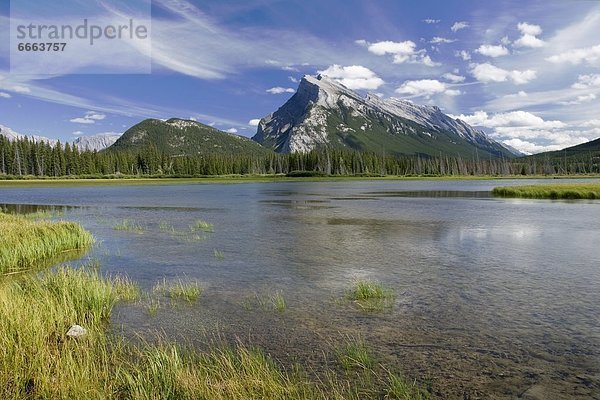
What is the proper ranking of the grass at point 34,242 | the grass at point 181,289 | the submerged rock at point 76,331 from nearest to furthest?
the submerged rock at point 76,331, the grass at point 181,289, the grass at point 34,242

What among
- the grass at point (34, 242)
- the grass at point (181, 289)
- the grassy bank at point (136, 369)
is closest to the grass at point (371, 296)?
the grassy bank at point (136, 369)

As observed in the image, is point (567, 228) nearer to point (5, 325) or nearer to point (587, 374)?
point (587, 374)

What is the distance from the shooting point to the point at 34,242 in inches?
1020

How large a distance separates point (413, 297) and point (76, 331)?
12632 mm

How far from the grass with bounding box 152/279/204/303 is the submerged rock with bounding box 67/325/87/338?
16.4 feet

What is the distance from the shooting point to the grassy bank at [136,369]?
8.62 meters

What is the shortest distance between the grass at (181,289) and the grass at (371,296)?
6584 mm

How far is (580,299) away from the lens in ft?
54.8

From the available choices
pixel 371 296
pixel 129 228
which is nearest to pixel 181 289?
pixel 371 296

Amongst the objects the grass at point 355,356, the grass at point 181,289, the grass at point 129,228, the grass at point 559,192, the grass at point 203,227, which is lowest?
the grass at point 355,356

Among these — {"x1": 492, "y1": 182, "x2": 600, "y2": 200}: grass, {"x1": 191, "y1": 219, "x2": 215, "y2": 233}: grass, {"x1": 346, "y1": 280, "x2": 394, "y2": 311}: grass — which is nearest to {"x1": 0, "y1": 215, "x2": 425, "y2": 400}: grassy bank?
{"x1": 346, "y1": 280, "x2": 394, "y2": 311}: grass

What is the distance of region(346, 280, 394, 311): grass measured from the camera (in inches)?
648

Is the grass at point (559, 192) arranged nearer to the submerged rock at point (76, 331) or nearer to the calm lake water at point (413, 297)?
the calm lake water at point (413, 297)

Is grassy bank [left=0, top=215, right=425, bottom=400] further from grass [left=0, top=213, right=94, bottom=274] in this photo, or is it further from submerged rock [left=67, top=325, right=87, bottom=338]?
grass [left=0, top=213, right=94, bottom=274]
